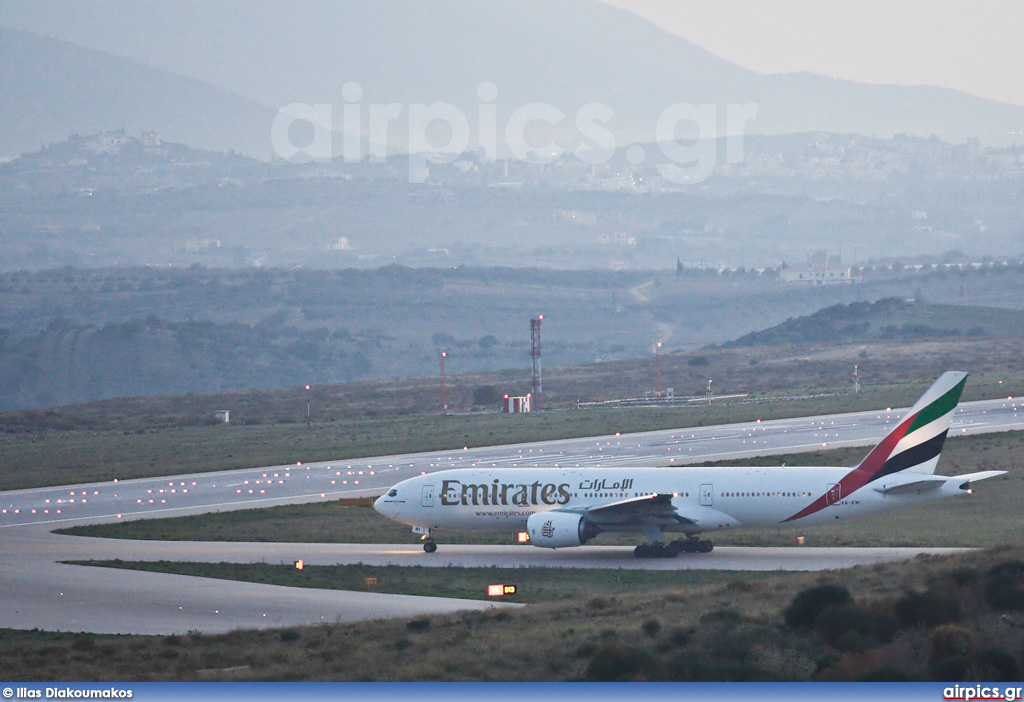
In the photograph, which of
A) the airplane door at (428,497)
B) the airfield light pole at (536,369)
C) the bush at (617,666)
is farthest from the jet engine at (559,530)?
the airfield light pole at (536,369)

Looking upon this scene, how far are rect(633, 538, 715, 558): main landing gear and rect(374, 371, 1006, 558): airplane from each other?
37 millimetres

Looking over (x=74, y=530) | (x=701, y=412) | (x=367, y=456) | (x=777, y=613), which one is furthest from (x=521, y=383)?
(x=777, y=613)

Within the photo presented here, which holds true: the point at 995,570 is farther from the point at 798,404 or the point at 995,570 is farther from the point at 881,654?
the point at 798,404

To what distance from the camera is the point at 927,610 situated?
26.8 metres

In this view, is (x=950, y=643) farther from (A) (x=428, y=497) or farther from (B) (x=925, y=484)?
(A) (x=428, y=497)

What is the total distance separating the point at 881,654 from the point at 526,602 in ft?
53.6

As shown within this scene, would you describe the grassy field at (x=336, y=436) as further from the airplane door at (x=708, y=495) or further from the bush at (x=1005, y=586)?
the bush at (x=1005, y=586)

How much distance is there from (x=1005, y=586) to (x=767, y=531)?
98.1 ft

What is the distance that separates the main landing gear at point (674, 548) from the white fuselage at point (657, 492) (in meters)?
0.64

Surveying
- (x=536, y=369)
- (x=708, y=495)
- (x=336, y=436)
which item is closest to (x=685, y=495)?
(x=708, y=495)

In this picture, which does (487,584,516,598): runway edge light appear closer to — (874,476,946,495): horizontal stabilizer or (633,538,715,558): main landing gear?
(633,538,715,558): main landing gear

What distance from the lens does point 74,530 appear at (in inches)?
2458

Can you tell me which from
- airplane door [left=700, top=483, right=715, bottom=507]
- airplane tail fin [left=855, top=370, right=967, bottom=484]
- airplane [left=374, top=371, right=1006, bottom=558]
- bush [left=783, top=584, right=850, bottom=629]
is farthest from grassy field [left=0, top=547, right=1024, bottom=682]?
airplane door [left=700, top=483, right=715, bottom=507]

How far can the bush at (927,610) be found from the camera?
26.7 meters
